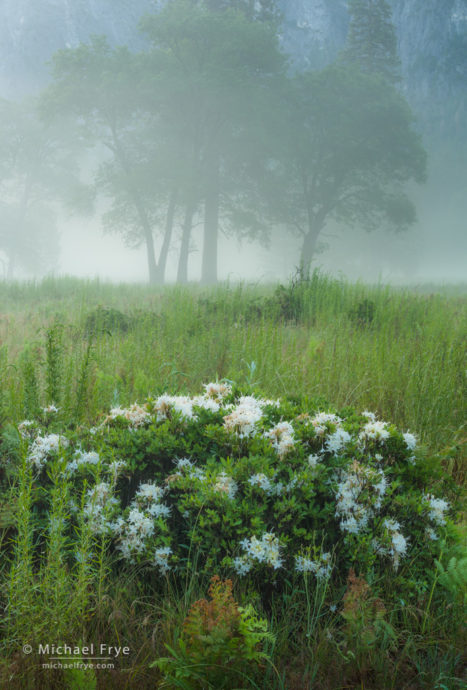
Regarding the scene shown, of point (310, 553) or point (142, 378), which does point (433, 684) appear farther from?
point (142, 378)

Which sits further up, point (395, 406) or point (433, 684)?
point (395, 406)

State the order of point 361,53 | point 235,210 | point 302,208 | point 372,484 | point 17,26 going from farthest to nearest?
point 17,26
point 361,53
point 302,208
point 235,210
point 372,484

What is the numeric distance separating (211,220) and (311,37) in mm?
23636

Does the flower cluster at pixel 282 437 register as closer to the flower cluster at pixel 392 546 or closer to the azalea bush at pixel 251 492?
the azalea bush at pixel 251 492

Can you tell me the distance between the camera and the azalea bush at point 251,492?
1.63 m

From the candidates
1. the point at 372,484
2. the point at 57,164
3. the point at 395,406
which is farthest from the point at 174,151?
the point at 372,484

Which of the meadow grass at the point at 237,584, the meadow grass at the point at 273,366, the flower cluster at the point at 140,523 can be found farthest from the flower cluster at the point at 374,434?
the flower cluster at the point at 140,523

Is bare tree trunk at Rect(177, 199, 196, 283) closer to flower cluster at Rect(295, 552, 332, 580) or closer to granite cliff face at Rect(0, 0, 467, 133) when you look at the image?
granite cliff face at Rect(0, 0, 467, 133)

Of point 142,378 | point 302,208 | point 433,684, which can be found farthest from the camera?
point 302,208

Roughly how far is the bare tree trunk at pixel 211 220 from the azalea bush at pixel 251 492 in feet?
68.4

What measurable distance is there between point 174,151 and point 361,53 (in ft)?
52.1

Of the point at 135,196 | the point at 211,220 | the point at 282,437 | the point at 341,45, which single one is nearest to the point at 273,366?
the point at 282,437

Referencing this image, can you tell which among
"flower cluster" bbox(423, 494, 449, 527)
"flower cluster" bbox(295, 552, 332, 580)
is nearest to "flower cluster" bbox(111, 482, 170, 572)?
"flower cluster" bbox(295, 552, 332, 580)

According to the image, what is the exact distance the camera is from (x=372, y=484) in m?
1.81
